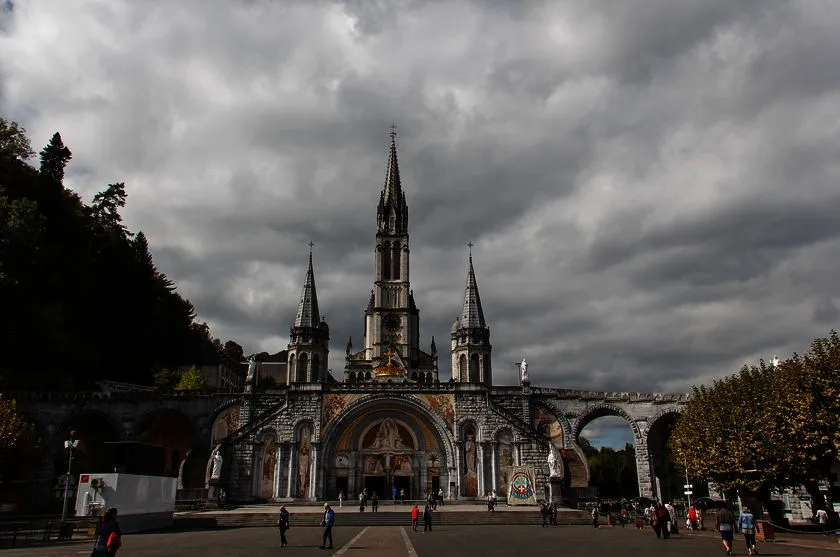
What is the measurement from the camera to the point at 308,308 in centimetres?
6925

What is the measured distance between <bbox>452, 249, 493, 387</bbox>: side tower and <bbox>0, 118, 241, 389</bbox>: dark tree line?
1141 inches

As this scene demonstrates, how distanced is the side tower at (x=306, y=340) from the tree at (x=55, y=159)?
24.3 meters

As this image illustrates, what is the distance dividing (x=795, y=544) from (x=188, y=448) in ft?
134

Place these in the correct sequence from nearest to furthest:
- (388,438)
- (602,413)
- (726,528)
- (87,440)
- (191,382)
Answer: (726,528), (388,438), (87,440), (602,413), (191,382)

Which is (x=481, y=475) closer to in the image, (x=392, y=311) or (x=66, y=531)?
(x=66, y=531)

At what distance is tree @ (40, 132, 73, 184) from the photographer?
2130 inches

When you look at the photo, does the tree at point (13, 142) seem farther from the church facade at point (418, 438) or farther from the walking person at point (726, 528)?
the walking person at point (726, 528)

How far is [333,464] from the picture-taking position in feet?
149

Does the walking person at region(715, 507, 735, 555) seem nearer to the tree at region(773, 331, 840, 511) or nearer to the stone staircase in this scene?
the tree at region(773, 331, 840, 511)

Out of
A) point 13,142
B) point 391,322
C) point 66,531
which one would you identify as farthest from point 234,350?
point 66,531

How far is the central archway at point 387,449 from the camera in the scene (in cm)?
4525

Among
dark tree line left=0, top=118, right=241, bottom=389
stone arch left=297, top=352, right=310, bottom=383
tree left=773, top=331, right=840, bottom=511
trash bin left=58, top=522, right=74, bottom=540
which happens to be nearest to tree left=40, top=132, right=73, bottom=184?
dark tree line left=0, top=118, right=241, bottom=389

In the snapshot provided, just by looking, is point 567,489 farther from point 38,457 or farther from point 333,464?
point 38,457

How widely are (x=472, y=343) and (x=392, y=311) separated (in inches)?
766
